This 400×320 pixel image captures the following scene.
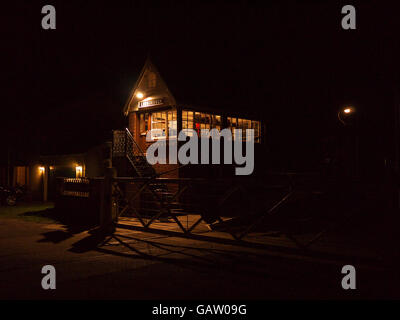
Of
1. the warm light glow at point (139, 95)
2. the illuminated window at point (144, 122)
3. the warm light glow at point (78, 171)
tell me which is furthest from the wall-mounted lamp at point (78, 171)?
the warm light glow at point (139, 95)

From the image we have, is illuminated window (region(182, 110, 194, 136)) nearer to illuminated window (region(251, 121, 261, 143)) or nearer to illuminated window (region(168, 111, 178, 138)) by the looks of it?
illuminated window (region(168, 111, 178, 138))

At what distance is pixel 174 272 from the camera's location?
671cm

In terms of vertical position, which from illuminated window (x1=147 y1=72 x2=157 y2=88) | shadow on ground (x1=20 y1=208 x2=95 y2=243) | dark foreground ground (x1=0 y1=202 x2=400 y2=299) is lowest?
shadow on ground (x1=20 y1=208 x2=95 y2=243)

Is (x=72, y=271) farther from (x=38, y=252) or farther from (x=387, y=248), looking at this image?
(x=387, y=248)

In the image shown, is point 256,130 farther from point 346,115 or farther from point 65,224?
point 65,224

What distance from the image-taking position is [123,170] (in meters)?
17.6

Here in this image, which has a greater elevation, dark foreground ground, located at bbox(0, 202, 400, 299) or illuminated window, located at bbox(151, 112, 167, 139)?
illuminated window, located at bbox(151, 112, 167, 139)

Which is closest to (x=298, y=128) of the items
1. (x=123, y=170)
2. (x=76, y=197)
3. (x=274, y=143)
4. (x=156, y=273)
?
(x=274, y=143)

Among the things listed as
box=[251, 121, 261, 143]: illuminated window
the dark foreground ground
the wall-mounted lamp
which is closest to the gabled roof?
the wall-mounted lamp

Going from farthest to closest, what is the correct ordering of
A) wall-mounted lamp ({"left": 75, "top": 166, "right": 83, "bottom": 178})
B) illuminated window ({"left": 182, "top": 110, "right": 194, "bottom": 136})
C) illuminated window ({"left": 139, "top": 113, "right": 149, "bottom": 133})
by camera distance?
1. wall-mounted lamp ({"left": 75, "top": 166, "right": 83, "bottom": 178})
2. illuminated window ({"left": 139, "top": 113, "right": 149, "bottom": 133})
3. illuminated window ({"left": 182, "top": 110, "right": 194, "bottom": 136})

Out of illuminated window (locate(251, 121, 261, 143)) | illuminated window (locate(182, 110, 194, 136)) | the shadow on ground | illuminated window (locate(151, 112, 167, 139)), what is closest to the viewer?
the shadow on ground

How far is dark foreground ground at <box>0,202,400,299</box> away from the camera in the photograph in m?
5.50

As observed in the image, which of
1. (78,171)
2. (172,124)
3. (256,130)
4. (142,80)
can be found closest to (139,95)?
(142,80)
